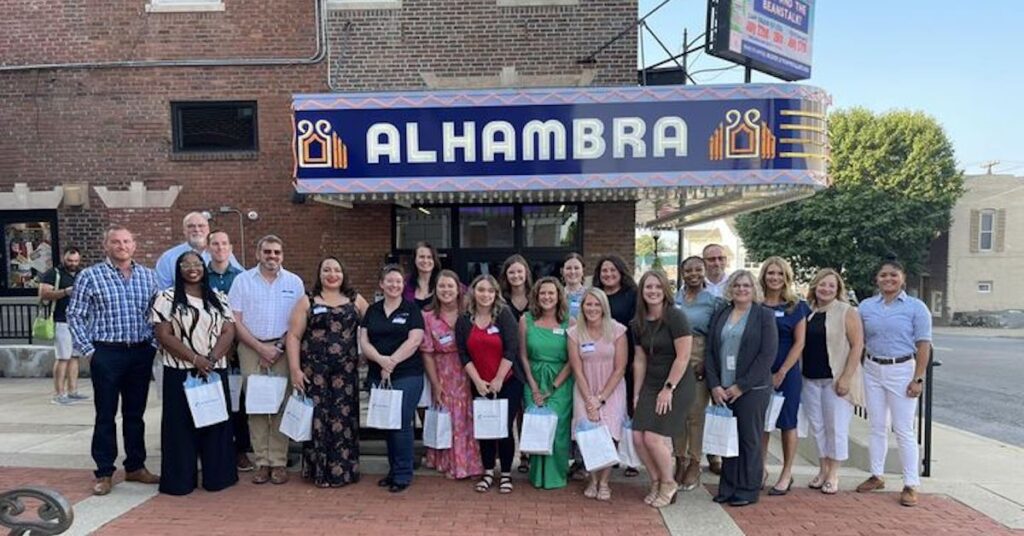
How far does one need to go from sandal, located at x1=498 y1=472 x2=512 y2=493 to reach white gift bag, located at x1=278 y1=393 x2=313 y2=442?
1.51 m

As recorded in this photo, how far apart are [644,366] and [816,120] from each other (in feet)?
12.9

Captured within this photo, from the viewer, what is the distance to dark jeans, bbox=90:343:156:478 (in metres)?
4.57

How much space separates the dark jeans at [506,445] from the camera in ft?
15.5

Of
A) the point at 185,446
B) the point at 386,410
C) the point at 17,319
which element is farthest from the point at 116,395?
the point at 17,319

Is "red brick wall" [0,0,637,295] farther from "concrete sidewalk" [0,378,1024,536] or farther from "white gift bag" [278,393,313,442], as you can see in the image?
"white gift bag" [278,393,313,442]

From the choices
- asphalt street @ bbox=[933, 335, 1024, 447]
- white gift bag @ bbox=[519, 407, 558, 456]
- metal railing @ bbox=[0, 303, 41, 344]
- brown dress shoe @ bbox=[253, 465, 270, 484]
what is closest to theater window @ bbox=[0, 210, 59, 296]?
metal railing @ bbox=[0, 303, 41, 344]

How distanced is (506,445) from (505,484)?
11.4 inches

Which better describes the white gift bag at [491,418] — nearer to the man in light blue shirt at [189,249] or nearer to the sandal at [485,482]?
the sandal at [485,482]

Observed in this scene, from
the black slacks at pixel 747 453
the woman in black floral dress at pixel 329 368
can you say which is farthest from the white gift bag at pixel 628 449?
the woman in black floral dress at pixel 329 368

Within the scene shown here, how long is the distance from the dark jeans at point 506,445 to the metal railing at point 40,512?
8.85ft

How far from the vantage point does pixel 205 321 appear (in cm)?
454

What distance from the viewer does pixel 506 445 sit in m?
4.80

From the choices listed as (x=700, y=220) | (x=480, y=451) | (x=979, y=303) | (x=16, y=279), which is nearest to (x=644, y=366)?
(x=480, y=451)

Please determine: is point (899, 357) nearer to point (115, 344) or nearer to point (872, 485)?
point (872, 485)
